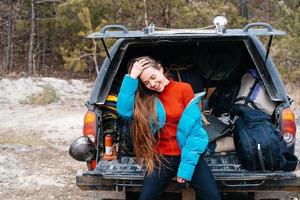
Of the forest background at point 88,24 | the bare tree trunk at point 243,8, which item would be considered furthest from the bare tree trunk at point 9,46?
the bare tree trunk at point 243,8

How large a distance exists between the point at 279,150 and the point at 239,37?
3.35 ft

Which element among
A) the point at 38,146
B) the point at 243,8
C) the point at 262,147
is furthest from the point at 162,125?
the point at 243,8

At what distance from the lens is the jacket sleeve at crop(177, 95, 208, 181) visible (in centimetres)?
343

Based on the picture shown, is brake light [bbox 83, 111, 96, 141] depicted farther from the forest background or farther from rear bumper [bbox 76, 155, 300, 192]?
the forest background

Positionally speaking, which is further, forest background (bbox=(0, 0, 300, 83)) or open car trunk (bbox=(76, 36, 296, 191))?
forest background (bbox=(0, 0, 300, 83))

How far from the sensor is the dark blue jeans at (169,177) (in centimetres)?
352

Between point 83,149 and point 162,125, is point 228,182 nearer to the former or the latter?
point 162,125

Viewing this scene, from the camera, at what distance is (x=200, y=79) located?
5.40 metres

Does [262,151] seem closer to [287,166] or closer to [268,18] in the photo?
[287,166]

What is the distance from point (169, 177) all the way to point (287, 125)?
3.85 feet

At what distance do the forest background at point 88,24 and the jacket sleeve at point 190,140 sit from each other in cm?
970

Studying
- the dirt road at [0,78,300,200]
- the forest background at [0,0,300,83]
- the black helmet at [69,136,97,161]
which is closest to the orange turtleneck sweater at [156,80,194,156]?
the black helmet at [69,136,97,161]

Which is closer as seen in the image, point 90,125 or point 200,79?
point 90,125

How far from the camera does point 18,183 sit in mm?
5820
